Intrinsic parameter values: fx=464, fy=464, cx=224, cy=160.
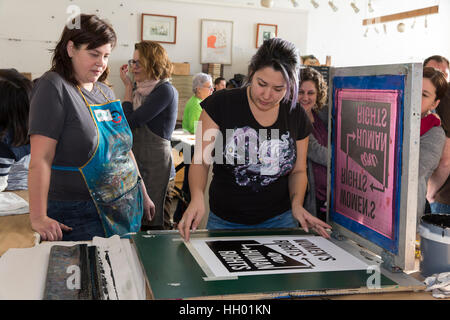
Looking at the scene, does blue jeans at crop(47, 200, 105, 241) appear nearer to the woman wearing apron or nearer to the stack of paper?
the woman wearing apron

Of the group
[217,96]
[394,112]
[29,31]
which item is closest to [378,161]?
[394,112]

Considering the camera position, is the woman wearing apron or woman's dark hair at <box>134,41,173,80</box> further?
woman's dark hair at <box>134,41,173,80</box>

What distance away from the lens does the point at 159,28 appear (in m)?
6.82

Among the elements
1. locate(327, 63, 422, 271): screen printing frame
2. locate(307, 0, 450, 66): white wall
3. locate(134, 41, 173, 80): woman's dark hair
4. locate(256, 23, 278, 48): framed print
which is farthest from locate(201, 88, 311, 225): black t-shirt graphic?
locate(307, 0, 450, 66): white wall

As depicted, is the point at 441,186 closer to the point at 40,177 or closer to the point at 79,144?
the point at 79,144

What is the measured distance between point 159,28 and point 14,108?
5.35 meters

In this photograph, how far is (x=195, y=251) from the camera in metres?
1.17

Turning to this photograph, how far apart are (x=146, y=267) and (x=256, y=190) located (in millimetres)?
603

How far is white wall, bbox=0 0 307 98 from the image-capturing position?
6.21 m

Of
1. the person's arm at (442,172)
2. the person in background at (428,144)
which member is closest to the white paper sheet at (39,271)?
the person in background at (428,144)

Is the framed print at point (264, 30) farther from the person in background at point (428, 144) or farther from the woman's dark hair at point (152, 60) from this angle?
the person in background at point (428, 144)

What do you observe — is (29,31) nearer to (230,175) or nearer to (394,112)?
(230,175)

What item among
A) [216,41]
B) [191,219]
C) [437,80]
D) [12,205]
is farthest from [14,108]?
[216,41]

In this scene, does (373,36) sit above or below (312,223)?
→ above
